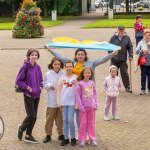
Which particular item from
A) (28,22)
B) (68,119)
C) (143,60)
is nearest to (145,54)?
(143,60)

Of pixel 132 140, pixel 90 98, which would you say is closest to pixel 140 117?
pixel 132 140

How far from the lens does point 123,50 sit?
12.7 metres

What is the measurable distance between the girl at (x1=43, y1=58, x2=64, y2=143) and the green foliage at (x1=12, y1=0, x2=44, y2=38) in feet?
68.1

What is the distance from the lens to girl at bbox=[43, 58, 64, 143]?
27.0 ft

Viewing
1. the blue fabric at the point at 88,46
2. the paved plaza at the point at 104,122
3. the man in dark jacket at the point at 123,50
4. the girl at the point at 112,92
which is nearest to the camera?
the paved plaza at the point at 104,122

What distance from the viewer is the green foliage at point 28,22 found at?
28766mm

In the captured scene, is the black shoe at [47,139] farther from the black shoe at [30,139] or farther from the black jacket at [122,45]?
the black jacket at [122,45]

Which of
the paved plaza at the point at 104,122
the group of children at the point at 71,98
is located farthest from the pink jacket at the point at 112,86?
the group of children at the point at 71,98

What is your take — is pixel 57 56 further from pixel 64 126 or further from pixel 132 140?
pixel 132 140

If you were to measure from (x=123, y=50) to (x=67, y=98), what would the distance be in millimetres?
4946

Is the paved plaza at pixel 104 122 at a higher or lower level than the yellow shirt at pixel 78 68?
lower

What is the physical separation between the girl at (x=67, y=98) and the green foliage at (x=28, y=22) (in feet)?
68.8

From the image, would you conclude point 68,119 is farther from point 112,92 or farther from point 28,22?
point 28,22

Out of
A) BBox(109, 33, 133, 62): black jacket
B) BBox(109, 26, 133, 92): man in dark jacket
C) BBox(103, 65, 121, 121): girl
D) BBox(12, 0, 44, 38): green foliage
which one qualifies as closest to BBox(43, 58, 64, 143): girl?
BBox(103, 65, 121, 121): girl
